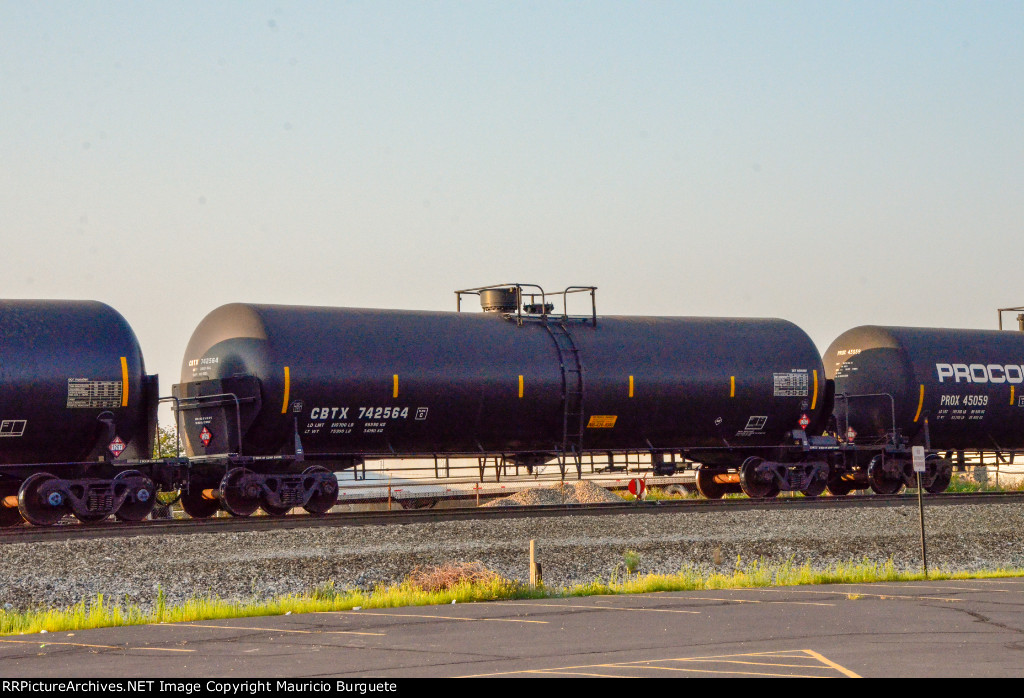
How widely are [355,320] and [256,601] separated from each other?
25.1ft

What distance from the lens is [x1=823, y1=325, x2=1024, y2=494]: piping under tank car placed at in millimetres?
26533

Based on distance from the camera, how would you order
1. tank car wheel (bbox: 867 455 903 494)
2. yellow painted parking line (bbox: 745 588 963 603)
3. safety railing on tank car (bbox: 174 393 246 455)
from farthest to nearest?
tank car wheel (bbox: 867 455 903 494) < safety railing on tank car (bbox: 174 393 246 455) < yellow painted parking line (bbox: 745 588 963 603)

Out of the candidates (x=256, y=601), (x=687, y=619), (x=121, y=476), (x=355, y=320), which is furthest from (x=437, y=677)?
(x=355, y=320)

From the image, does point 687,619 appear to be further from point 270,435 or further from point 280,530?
point 270,435

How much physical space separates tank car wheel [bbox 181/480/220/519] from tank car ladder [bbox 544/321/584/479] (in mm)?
6145

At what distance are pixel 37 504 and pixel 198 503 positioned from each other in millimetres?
3504

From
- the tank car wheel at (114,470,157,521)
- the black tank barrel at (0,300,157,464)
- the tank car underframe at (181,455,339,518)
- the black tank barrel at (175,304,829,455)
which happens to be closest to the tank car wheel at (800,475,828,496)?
the black tank barrel at (175,304,829,455)

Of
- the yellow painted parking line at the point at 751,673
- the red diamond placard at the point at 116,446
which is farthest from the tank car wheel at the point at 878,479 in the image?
the yellow painted parking line at the point at 751,673

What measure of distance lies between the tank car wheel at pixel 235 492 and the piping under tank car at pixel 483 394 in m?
0.02

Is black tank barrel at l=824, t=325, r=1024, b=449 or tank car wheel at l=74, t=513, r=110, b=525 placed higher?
black tank barrel at l=824, t=325, r=1024, b=449

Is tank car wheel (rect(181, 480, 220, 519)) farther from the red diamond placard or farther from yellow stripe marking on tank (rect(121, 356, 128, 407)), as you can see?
yellow stripe marking on tank (rect(121, 356, 128, 407))

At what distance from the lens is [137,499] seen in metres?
19.4

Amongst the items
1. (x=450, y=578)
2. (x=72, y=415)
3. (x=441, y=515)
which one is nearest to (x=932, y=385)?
(x=441, y=515)

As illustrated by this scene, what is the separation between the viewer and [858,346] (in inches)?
1081
